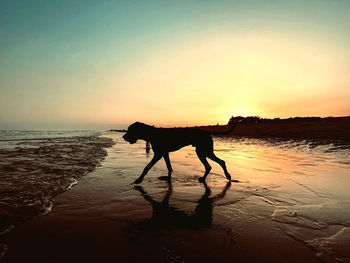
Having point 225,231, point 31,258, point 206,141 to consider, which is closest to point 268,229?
point 225,231

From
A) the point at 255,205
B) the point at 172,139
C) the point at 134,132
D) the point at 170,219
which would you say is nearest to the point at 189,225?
the point at 170,219

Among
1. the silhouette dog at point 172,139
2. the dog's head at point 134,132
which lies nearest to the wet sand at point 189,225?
the silhouette dog at point 172,139

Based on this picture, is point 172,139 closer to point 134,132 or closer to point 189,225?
point 134,132

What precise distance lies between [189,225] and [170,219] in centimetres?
34

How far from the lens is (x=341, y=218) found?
329cm

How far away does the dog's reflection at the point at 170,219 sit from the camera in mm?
2807

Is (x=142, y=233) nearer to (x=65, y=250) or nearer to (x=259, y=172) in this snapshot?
(x=65, y=250)

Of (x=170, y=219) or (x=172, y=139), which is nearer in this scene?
(x=170, y=219)

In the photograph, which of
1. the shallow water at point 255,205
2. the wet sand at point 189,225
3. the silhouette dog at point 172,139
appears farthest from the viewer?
the silhouette dog at point 172,139

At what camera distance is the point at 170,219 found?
125 inches

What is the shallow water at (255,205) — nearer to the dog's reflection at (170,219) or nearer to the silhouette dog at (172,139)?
the dog's reflection at (170,219)

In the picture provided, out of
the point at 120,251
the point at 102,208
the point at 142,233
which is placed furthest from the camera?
the point at 102,208

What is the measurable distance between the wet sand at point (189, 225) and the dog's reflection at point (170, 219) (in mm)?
13

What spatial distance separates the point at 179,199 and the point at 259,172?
4057mm
